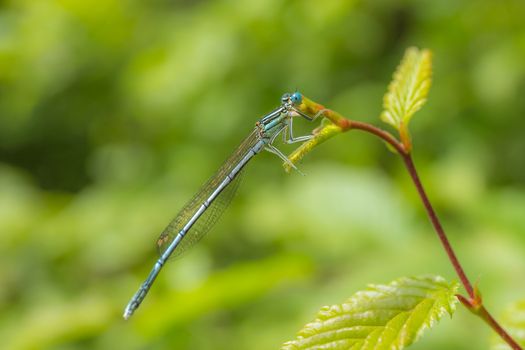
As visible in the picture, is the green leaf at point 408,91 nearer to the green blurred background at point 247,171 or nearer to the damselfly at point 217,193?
the damselfly at point 217,193

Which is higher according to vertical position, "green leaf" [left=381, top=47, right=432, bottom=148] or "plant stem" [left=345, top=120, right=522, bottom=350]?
"green leaf" [left=381, top=47, right=432, bottom=148]

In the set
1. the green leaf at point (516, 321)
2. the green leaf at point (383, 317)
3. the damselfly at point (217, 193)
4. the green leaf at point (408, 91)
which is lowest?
the green leaf at point (516, 321)

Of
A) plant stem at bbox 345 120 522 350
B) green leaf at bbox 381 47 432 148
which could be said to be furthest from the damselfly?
plant stem at bbox 345 120 522 350

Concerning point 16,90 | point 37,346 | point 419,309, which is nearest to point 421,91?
point 419,309

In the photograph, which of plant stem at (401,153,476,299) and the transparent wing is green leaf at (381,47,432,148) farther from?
the transparent wing

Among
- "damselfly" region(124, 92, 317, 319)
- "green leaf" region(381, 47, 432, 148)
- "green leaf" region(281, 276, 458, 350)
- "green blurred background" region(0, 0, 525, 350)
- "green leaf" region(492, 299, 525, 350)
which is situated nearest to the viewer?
"green leaf" region(281, 276, 458, 350)

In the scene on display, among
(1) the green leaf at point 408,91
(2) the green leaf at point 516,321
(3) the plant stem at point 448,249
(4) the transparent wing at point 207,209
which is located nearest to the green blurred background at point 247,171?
(4) the transparent wing at point 207,209
